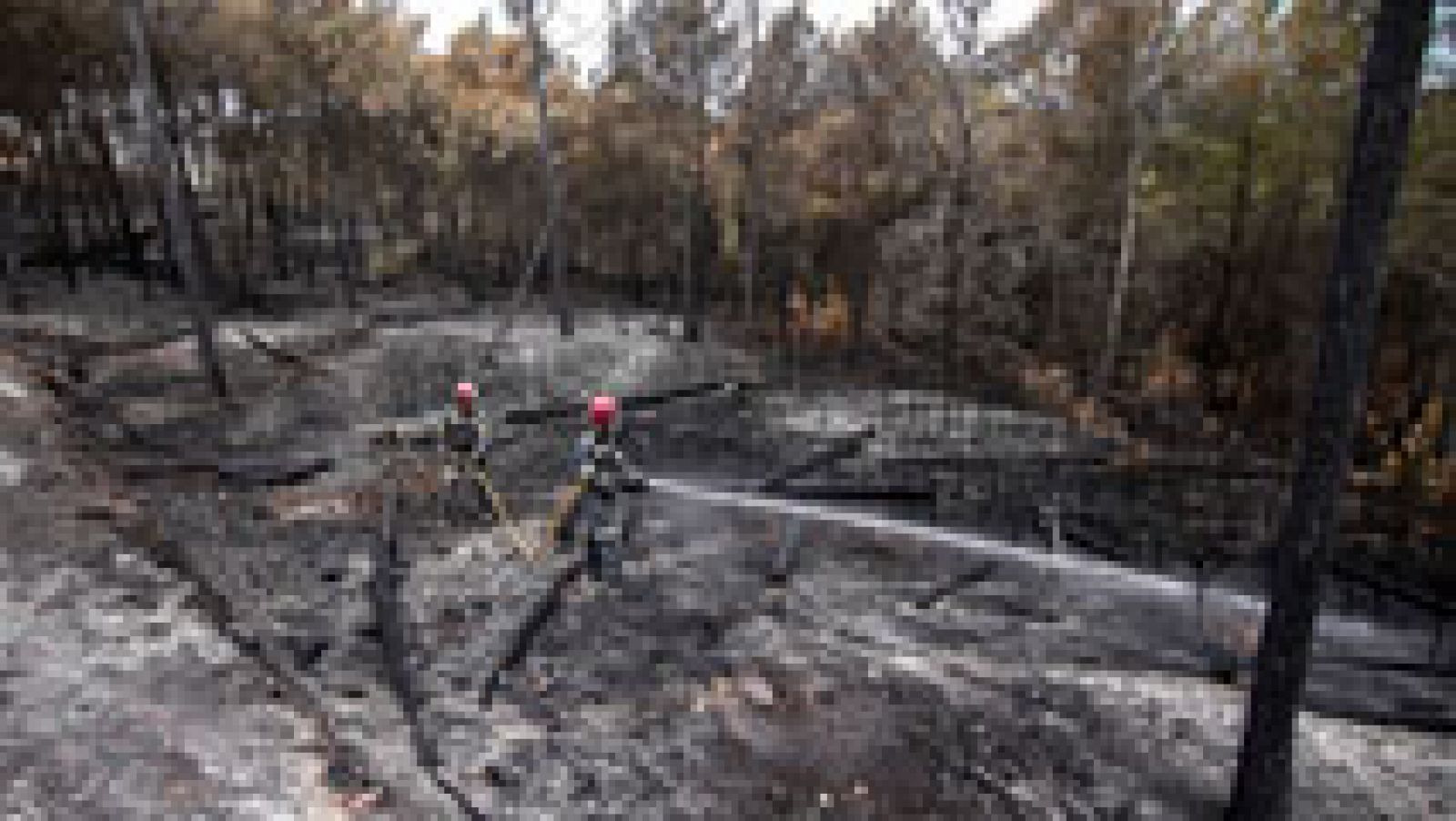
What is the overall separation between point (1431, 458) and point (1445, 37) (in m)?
6.68

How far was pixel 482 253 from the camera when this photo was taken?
37.3 meters

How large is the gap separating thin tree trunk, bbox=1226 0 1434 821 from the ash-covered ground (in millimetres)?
819

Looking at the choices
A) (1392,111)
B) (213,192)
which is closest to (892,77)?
(1392,111)

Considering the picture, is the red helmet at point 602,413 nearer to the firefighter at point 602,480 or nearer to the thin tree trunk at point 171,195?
the firefighter at point 602,480

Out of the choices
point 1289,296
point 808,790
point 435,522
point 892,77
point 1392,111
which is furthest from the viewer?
point 892,77

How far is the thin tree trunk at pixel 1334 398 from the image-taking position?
4504mm

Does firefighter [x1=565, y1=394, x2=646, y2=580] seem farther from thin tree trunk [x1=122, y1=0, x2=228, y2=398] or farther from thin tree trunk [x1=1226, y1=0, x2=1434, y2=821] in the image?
thin tree trunk [x1=122, y1=0, x2=228, y2=398]

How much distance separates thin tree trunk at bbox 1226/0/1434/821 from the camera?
450 centimetres

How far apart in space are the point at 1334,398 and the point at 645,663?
6129 mm

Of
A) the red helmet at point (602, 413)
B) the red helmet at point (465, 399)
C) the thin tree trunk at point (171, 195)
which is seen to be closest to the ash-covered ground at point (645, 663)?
Answer: the red helmet at point (465, 399)

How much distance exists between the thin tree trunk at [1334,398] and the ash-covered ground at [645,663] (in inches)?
32.3

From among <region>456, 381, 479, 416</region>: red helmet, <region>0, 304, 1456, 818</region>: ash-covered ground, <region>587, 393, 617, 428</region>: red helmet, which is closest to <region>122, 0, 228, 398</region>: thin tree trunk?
<region>0, 304, 1456, 818</region>: ash-covered ground

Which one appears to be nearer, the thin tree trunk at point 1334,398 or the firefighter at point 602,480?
the thin tree trunk at point 1334,398

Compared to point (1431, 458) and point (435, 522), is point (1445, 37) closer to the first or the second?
point (1431, 458)
